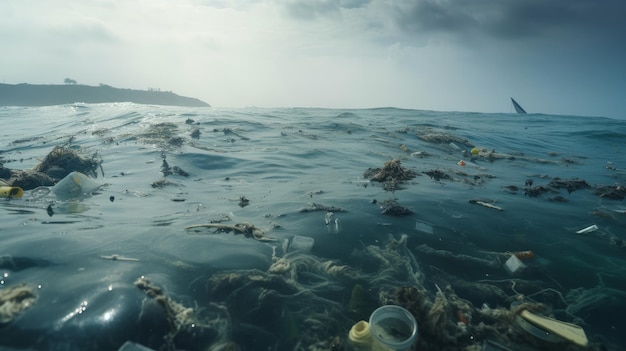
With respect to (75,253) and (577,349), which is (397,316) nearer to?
(577,349)

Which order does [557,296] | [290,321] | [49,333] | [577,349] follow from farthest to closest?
[557,296] < [290,321] < [577,349] < [49,333]

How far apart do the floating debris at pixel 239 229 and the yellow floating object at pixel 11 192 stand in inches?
186

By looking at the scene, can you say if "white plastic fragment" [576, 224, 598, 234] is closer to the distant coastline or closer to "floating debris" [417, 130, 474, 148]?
"floating debris" [417, 130, 474, 148]

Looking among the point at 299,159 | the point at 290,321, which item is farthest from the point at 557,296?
the point at 299,159

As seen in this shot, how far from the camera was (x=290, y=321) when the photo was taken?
11.1ft

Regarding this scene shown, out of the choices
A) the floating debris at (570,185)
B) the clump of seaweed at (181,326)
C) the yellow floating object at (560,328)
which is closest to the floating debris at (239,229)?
the clump of seaweed at (181,326)

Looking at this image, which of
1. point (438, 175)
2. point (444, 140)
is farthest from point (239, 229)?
point (444, 140)

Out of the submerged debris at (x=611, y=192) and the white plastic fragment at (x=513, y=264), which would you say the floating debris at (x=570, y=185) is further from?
the white plastic fragment at (x=513, y=264)

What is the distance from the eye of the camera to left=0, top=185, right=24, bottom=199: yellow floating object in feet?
22.4

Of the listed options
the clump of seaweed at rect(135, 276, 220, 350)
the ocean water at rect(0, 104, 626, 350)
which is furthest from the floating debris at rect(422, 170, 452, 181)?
the clump of seaweed at rect(135, 276, 220, 350)

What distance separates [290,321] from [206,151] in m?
9.97

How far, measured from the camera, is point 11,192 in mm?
6855

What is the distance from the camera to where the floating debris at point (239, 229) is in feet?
16.7

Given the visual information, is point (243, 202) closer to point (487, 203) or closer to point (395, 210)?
point (395, 210)
